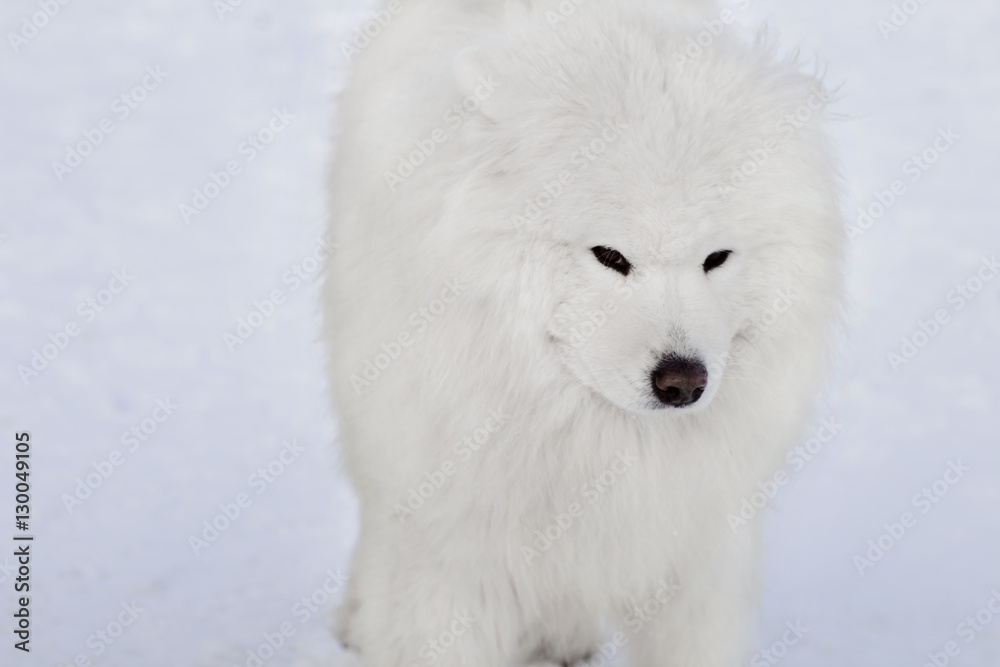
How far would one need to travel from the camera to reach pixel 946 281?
729cm

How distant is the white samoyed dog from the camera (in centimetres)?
321

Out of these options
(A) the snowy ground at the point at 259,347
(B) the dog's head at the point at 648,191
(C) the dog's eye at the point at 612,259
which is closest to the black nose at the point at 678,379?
(B) the dog's head at the point at 648,191

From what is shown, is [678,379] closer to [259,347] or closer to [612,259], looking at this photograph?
[612,259]

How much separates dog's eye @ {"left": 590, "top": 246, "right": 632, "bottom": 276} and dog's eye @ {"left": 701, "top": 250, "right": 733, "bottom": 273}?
22 centimetres

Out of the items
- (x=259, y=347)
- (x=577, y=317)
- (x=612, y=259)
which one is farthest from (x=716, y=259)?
(x=259, y=347)

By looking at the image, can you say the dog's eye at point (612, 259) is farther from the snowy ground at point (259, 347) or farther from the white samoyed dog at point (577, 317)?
the snowy ground at point (259, 347)

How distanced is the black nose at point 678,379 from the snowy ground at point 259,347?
3.31 feet

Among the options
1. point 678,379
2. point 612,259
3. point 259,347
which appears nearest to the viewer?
point 678,379

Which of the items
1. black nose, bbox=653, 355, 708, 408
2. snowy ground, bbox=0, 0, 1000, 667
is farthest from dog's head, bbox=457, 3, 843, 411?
snowy ground, bbox=0, 0, 1000, 667

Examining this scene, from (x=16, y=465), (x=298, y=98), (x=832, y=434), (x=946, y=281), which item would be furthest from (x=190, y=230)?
(x=946, y=281)

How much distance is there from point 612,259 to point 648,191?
0.65 feet

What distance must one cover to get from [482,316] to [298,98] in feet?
18.6

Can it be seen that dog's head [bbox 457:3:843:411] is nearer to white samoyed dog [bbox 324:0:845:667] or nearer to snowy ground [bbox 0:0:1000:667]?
white samoyed dog [bbox 324:0:845:667]

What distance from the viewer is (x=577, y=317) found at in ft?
10.7
